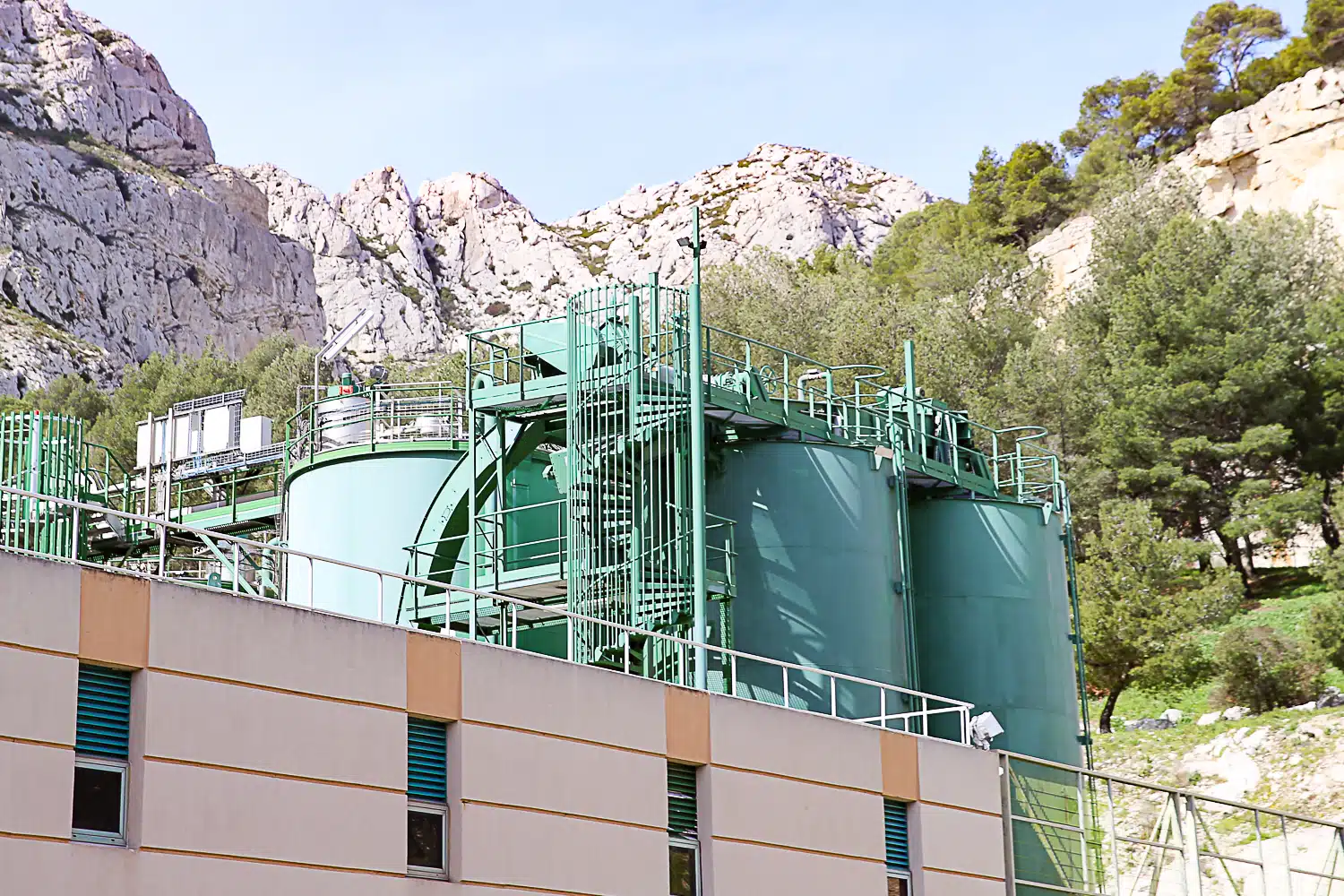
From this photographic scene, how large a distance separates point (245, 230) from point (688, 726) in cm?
12003

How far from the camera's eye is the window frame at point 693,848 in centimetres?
1858

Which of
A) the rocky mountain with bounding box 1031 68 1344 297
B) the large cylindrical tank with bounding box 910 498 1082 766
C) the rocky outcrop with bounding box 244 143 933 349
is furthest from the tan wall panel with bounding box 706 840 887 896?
the rocky outcrop with bounding box 244 143 933 349

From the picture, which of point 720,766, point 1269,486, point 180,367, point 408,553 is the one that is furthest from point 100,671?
point 180,367

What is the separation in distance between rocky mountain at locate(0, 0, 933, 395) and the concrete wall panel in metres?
79.7

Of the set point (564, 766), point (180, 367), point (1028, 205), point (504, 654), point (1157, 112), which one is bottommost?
point (564, 766)

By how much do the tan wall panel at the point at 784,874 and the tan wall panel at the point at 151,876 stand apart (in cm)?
430

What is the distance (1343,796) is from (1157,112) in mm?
63138

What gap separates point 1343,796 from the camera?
39938mm

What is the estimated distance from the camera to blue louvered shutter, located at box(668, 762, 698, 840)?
18672 mm

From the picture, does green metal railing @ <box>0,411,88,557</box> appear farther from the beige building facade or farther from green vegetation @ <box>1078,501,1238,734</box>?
green vegetation @ <box>1078,501,1238,734</box>

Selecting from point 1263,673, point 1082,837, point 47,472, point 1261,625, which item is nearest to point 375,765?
point 1082,837

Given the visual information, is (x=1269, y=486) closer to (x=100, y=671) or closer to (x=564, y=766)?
(x=564, y=766)

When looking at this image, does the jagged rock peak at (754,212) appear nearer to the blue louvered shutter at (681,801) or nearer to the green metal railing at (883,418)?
the green metal railing at (883,418)

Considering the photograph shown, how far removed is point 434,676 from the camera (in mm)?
16688
